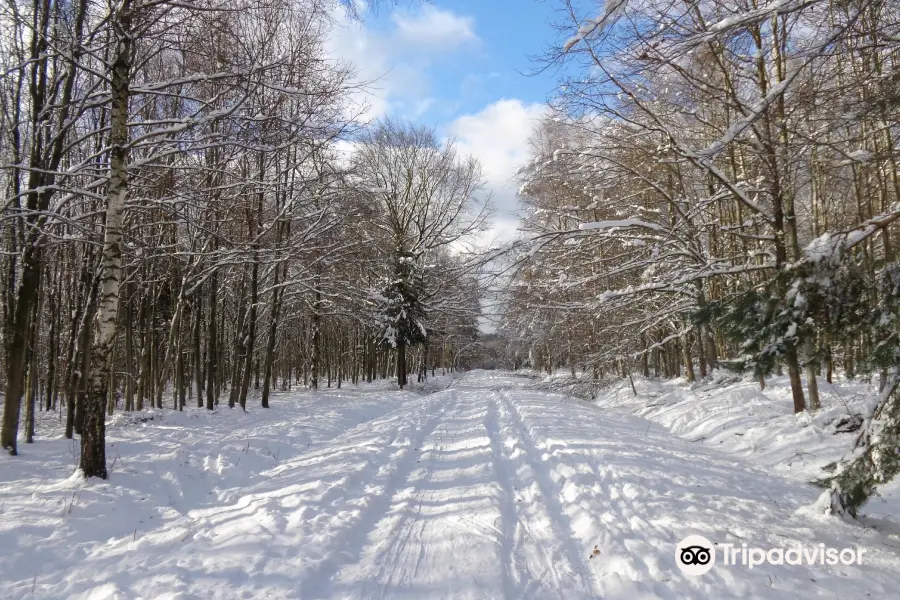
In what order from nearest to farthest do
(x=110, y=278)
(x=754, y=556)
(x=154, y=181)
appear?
1. (x=754, y=556)
2. (x=110, y=278)
3. (x=154, y=181)

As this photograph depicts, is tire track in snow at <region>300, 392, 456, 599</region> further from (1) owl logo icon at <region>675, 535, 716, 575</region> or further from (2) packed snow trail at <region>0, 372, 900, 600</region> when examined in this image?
(1) owl logo icon at <region>675, 535, 716, 575</region>

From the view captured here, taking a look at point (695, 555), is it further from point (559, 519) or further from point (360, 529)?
point (360, 529)

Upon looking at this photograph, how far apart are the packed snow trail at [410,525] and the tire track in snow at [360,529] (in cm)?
2

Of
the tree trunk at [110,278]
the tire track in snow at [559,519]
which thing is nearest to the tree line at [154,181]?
the tree trunk at [110,278]

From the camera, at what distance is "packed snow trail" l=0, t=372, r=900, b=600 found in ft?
12.0

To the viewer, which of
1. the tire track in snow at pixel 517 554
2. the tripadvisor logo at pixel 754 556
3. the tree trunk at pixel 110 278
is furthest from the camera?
the tree trunk at pixel 110 278

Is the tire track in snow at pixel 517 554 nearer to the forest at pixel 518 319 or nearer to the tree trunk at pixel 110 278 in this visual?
the forest at pixel 518 319

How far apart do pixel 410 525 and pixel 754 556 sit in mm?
3123

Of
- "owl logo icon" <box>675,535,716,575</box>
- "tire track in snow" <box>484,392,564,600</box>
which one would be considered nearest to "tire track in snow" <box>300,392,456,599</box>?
"tire track in snow" <box>484,392,564,600</box>

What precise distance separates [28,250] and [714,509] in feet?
34.2

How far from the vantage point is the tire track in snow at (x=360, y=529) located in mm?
3733

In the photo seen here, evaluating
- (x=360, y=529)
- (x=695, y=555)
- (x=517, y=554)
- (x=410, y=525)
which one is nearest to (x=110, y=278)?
(x=360, y=529)

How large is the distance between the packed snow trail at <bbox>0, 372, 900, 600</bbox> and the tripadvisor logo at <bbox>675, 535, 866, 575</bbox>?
0.28ft

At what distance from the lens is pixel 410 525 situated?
4.92 meters
